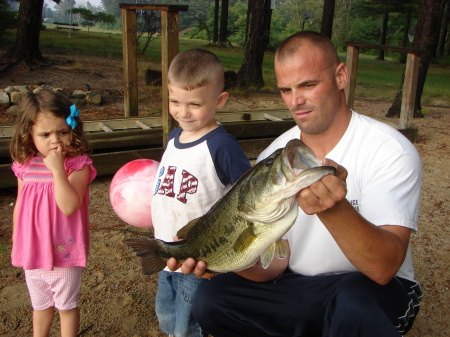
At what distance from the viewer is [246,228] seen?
2043mm

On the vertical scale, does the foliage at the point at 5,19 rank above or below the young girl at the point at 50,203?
above

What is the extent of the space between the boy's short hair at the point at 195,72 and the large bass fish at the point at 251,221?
87cm

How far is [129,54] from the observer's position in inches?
281

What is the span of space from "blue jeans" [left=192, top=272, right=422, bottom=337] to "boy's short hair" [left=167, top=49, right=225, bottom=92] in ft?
3.77

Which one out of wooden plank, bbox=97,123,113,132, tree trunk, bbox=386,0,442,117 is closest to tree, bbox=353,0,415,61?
tree trunk, bbox=386,0,442,117

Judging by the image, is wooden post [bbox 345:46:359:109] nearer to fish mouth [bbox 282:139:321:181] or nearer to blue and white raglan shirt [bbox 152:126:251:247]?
blue and white raglan shirt [bbox 152:126:251:247]

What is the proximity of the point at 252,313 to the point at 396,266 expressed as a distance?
894 mm

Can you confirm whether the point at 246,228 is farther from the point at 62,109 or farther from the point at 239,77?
the point at 239,77

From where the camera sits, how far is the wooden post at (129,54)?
6.89m

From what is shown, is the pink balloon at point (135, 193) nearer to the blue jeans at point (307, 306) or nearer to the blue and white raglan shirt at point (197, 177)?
the blue and white raglan shirt at point (197, 177)

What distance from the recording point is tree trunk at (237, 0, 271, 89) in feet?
48.9

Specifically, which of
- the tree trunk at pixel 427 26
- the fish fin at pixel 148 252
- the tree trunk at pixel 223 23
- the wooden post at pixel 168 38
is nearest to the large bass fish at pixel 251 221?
the fish fin at pixel 148 252

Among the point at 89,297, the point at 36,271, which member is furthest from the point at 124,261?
the point at 36,271

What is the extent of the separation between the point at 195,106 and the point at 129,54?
15.2 ft
